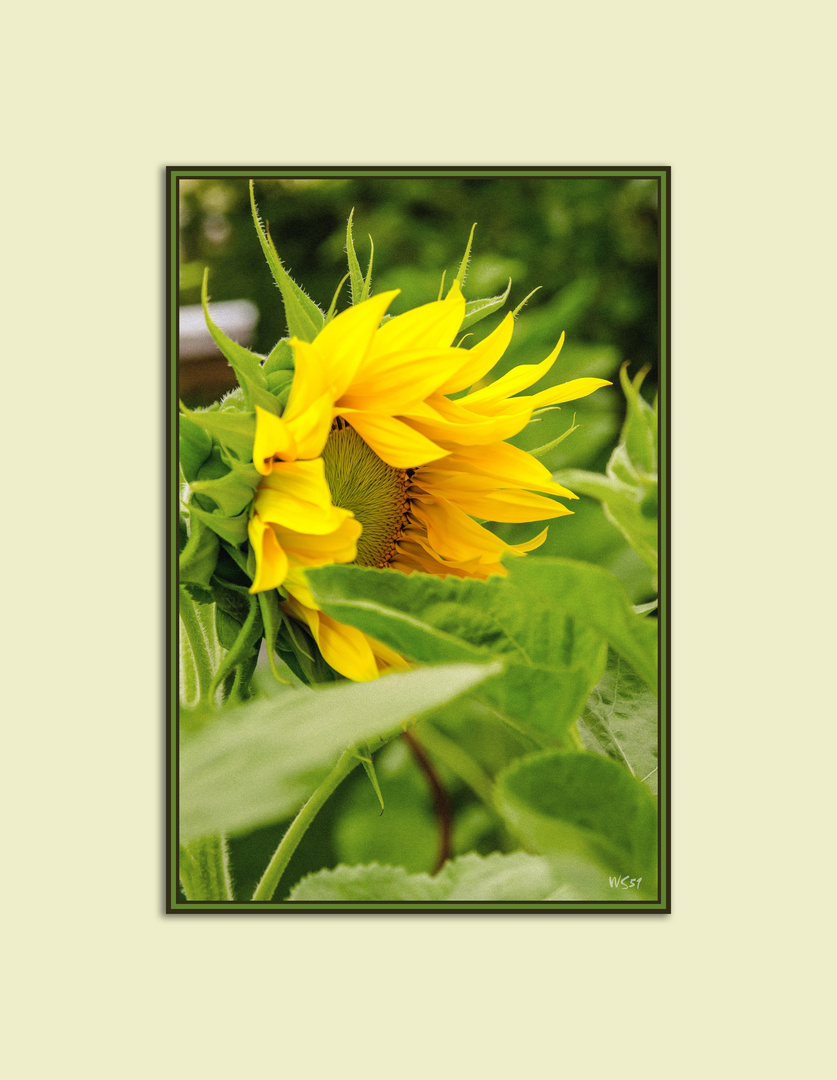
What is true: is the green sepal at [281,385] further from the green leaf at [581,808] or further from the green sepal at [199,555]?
the green leaf at [581,808]

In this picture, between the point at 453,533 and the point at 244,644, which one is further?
the point at 453,533

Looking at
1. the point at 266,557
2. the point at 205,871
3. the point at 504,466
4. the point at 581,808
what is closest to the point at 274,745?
the point at 581,808

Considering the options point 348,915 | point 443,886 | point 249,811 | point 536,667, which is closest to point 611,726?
point 443,886

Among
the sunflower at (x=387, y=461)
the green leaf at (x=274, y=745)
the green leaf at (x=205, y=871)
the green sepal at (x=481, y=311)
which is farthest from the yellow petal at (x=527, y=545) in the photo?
the green leaf at (x=274, y=745)

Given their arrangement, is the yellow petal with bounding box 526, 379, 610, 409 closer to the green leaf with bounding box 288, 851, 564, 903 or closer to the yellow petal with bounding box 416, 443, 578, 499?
the yellow petal with bounding box 416, 443, 578, 499

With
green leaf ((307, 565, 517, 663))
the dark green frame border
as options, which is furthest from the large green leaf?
the dark green frame border

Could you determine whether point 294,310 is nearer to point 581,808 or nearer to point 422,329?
point 422,329
